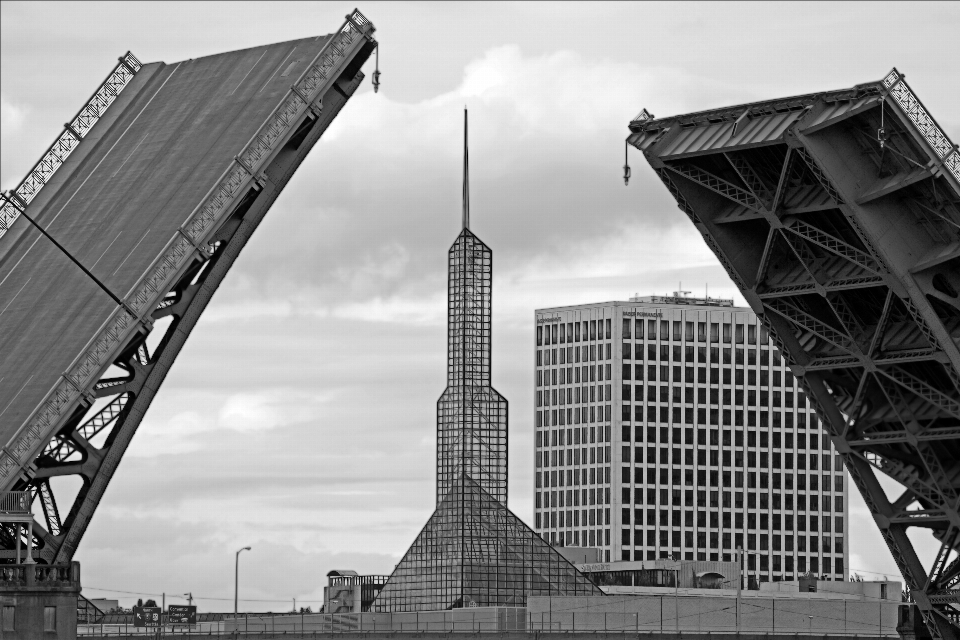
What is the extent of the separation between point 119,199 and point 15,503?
10169 millimetres

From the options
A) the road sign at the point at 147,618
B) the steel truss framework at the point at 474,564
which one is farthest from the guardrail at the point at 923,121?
the steel truss framework at the point at 474,564

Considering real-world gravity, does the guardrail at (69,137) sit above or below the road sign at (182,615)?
above

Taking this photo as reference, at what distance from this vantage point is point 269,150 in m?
60.8

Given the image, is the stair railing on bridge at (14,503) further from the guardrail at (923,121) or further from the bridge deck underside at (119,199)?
the guardrail at (923,121)

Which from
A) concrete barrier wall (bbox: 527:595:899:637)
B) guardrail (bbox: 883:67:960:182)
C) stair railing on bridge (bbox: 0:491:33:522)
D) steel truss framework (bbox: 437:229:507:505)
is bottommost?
concrete barrier wall (bbox: 527:595:899:637)

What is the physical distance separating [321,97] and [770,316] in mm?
15475

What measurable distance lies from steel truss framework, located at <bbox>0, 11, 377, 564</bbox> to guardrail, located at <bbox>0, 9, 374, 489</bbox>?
0.21 feet

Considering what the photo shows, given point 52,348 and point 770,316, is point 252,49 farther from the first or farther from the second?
point 770,316

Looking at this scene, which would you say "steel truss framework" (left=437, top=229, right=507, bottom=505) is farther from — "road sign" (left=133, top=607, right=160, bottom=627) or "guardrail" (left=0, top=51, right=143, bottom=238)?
"guardrail" (left=0, top=51, right=143, bottom=238)

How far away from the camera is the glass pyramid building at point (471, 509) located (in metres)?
120

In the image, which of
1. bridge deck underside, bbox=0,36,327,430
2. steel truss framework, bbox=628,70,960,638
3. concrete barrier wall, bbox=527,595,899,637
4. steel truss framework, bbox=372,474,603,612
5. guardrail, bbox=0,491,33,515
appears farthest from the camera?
steel truss framework, bbox=372,474,603,612

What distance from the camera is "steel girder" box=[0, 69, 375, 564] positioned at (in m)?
61.4

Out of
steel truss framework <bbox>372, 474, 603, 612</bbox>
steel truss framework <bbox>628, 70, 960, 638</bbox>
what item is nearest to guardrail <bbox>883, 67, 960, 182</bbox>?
steel truss framework <bbox>628, 70, 960, 638</bbox>

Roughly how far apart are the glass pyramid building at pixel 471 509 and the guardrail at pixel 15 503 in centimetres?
5951
